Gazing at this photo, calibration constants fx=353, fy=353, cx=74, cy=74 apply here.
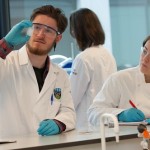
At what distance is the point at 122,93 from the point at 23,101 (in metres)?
0.58

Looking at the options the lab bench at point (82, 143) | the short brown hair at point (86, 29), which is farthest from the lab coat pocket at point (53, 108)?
the short brown hair at point (86, 29)

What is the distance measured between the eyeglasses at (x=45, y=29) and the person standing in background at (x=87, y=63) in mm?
588

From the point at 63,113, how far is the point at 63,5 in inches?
72.7

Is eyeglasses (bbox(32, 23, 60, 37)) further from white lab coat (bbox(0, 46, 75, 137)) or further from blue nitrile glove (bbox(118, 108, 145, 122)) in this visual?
blue nitrile glove (bbox(118, 108, 145, 122))

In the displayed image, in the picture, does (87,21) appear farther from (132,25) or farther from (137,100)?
(132,25)

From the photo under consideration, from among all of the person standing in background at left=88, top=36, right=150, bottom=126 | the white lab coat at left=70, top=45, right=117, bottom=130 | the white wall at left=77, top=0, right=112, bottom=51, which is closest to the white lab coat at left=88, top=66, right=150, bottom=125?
the person standing in background at left=88, top=36, right=150, bottom=126

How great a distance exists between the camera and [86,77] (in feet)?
7.99

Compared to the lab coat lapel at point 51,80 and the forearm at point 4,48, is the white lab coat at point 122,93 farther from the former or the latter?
the forearm at point 4,48

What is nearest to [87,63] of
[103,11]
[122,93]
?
[122,93]

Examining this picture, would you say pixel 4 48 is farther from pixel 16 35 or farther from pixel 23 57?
pixel 23 57

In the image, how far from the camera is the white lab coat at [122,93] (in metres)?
1.98

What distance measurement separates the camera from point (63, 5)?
3434 millimetres

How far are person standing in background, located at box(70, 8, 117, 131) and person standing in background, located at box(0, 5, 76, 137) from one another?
1.74 feet

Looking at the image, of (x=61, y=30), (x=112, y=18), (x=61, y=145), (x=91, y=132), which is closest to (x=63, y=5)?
(x=112, y=18)
